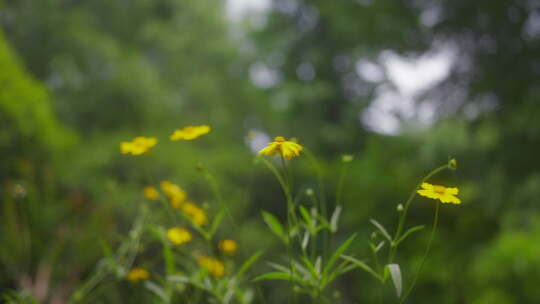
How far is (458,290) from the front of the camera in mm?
2680

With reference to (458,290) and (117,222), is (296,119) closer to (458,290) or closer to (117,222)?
(117,222)

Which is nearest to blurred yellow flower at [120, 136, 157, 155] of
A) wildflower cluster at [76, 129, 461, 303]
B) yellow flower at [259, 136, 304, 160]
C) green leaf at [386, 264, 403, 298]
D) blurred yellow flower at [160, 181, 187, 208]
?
wildflower cluster at [76, 129, 461, 303]

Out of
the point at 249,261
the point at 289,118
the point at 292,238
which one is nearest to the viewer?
the point at 249,261

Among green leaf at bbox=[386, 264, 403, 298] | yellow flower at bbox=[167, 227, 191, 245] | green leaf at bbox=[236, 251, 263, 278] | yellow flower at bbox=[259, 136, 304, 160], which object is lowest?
yellow flower at bbox=[167, 227, 191, 245]

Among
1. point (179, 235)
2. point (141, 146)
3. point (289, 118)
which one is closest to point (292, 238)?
point (179, 235)

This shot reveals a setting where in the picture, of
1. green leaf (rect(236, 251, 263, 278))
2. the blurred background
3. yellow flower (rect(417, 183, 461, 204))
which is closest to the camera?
yellow flower (rect(417, 183, 461, 204))

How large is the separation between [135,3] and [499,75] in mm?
3979

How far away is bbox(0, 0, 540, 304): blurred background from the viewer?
2.51 metres

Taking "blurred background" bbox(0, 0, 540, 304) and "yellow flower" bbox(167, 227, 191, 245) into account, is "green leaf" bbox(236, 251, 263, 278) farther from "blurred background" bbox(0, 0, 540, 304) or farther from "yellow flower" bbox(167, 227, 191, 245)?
"blurred background" bbox(0, 0, 540, 304)

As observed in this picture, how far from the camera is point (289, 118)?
16.2 feet

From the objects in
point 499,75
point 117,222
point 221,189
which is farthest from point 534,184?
point 117,222

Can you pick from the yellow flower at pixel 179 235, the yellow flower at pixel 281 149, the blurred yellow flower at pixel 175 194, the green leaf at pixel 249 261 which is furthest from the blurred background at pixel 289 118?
the yellow flower at pixel 281 149

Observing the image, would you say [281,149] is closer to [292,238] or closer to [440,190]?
[440,190]

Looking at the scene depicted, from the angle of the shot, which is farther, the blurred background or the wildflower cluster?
the blurred background
